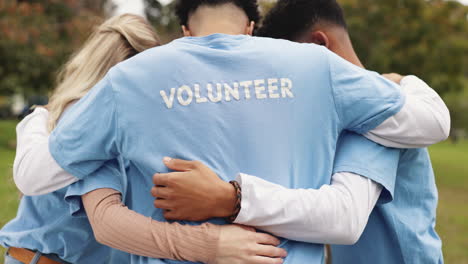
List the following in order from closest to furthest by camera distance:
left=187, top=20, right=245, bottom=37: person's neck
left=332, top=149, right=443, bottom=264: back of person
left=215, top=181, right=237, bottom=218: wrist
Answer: left=215, top=181, right=237, bottom=218: wrist
left=187, top=20, right=245, bottom=37: person's neck
left=332, top=149, right=443, bottom=264: back of person

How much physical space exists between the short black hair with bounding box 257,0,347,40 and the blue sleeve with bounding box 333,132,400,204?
0.91 meters

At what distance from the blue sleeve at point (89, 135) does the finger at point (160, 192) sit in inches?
8.7

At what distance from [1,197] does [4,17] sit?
6.44 m

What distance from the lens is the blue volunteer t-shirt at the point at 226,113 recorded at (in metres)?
2.08

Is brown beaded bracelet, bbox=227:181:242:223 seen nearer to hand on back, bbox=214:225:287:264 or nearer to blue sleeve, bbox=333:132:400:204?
hand on back, bbox=214:225:287:264

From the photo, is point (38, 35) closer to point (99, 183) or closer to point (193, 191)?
point (99, 183)

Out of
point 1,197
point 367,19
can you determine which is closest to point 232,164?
point 1,197

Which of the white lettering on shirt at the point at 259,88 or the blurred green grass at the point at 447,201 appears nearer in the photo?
the white lettering on shirt at the point at 259,88

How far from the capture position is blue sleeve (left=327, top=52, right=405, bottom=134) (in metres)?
2.19

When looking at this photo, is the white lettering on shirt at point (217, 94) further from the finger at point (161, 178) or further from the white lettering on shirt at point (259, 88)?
the finger at point (161, 178)

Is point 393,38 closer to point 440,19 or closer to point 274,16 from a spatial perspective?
point 440,19

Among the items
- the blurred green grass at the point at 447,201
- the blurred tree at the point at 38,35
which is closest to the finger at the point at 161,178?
the blurred green grass at the point at 447,201

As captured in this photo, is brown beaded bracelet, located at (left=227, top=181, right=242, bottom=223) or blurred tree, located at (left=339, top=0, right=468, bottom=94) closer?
brown beaded bracelet, located at (left=227, top=181, right=242, bottom=223)

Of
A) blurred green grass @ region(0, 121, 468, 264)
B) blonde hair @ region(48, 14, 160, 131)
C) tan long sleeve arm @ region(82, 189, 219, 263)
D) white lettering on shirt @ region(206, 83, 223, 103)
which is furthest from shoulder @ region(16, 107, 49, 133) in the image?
white lettering on shirt @ region(206, 83, 223, 103)
